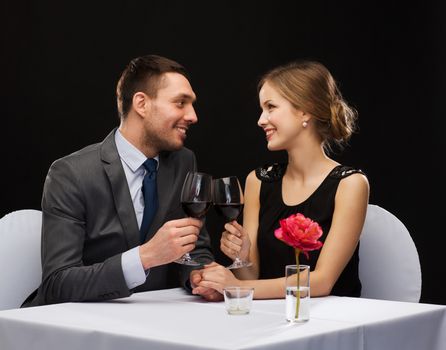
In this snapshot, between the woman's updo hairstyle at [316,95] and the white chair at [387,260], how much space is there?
1.10ft

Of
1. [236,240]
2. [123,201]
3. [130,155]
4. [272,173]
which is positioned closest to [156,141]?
[130,155]

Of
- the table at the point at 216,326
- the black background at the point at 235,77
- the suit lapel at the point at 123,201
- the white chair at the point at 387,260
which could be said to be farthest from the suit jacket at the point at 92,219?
the black background at the point at 235,77

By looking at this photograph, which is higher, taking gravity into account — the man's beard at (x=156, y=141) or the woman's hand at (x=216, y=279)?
the man's beard at (x=156, y=141)

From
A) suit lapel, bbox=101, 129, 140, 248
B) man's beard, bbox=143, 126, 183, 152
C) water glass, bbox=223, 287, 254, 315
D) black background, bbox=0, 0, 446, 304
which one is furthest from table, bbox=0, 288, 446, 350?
black background, bbox=0, 0, 446, 304

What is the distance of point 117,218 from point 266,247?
0.57 metres

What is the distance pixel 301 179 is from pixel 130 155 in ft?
2.10

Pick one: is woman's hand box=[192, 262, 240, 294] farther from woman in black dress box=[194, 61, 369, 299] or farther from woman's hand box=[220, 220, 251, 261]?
woman in black dress box=[194, 61, 369, 299]

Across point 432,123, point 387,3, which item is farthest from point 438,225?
point 387,3

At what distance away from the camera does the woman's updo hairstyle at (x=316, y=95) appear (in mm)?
3018

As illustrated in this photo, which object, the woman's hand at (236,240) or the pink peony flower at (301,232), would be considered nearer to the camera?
the pink peony flower at (301,232)

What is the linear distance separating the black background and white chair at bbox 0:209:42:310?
1.28 m

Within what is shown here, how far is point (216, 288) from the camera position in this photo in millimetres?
2355

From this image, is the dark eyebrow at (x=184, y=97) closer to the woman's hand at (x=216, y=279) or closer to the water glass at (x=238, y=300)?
the woman's hand at (x=216, y=279)

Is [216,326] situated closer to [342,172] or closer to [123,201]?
[123,201]
